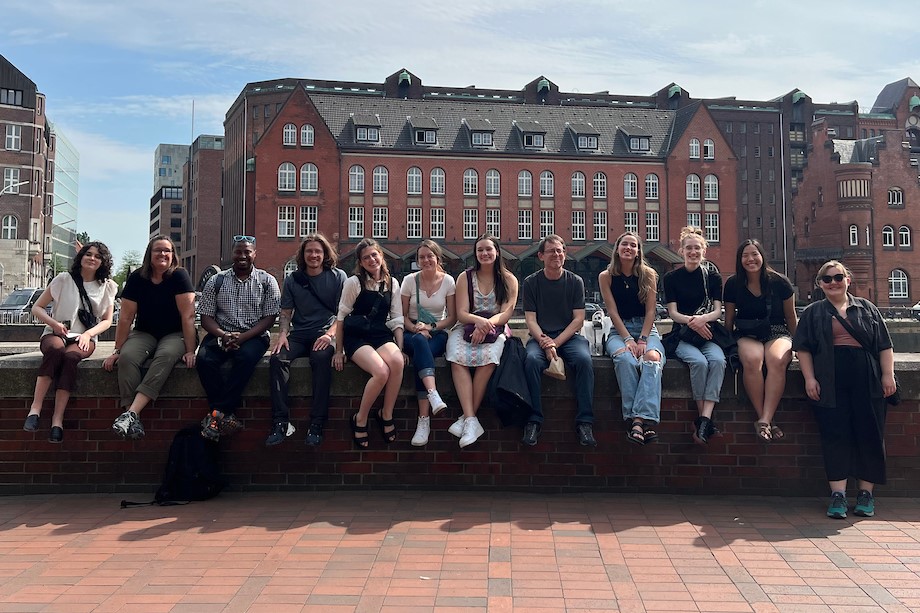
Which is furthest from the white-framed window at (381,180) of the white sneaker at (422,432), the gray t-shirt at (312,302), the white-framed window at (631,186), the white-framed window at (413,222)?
the white sneaker at (422,432)

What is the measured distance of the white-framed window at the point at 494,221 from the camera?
60.1m

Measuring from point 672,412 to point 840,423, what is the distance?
130 centimetres

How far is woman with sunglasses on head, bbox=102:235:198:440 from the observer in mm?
6008

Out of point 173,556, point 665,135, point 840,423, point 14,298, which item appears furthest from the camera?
point 665,135

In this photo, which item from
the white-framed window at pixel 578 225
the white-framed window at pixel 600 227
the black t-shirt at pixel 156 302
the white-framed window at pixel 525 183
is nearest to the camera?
the black t-shirt at pixel 156 302

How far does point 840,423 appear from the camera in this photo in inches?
227

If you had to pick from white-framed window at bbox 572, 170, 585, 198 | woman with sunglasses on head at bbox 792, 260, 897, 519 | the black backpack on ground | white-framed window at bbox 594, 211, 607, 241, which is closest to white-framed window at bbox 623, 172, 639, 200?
white-framed window at bbox 594, 211, 607, 241

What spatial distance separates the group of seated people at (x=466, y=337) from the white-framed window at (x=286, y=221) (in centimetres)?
5142

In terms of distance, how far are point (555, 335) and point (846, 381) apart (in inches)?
94.1

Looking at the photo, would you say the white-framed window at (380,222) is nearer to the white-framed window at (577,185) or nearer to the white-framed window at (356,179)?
the white-framed window at (356,179)

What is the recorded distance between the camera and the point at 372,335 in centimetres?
614

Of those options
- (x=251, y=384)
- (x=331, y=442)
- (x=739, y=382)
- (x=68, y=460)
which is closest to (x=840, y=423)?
(x=739, y=382)

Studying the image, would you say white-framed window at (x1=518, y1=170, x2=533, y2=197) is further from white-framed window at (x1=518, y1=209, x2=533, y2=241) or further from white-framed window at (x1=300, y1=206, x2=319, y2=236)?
white-framed window at (x1=300, y1=206, x2=319, y2=236)

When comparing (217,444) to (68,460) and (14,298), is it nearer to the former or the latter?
(68,460)
